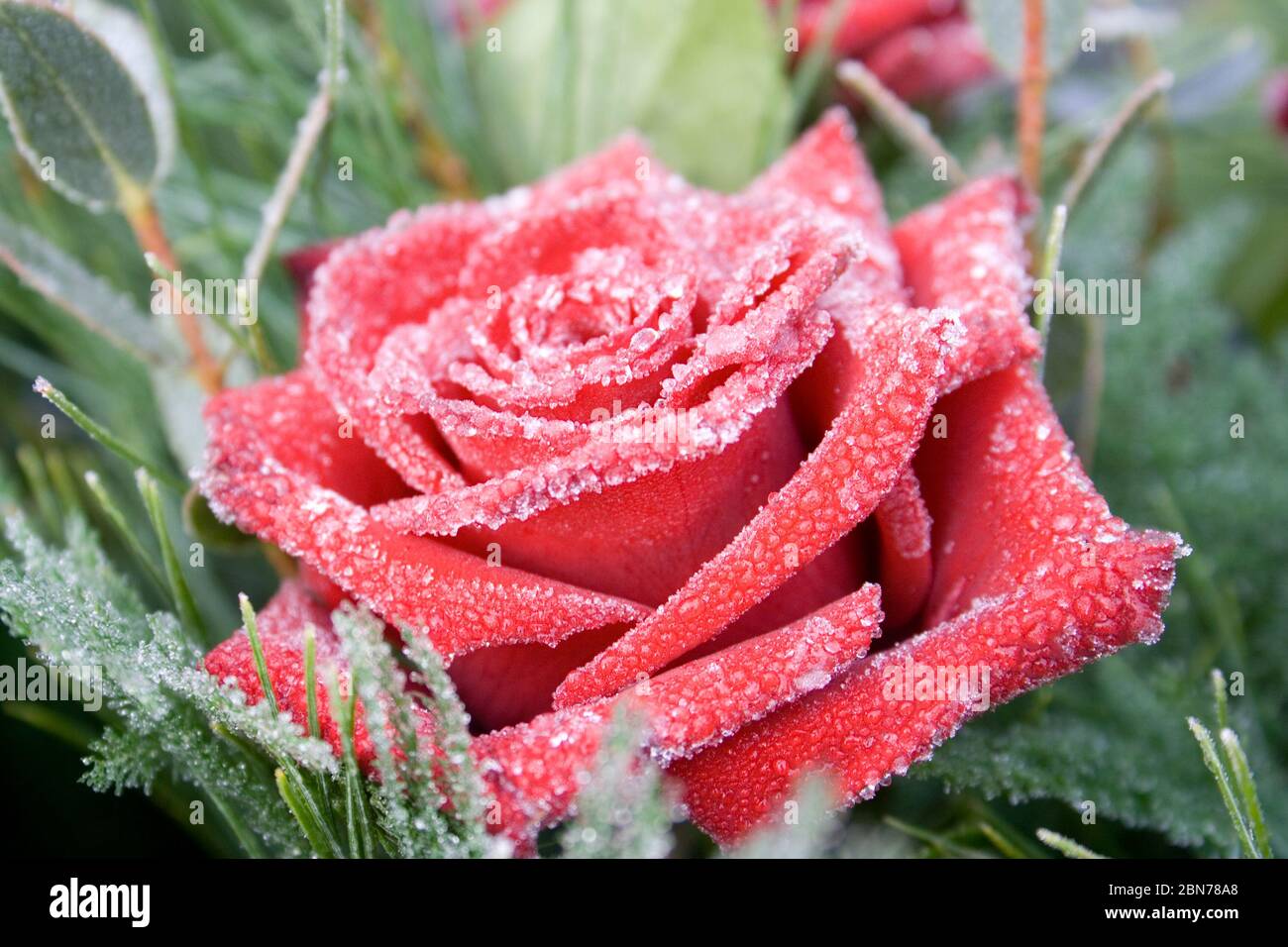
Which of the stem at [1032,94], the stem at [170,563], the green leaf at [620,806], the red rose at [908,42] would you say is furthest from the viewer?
the red rose at [908,42]

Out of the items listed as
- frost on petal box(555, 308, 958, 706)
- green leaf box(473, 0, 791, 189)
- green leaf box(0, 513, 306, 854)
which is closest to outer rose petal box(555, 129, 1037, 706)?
frost on petal box(555, 308, 958, 706)

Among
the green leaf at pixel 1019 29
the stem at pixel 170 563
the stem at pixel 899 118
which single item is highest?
the green leaf at pixel 1019 29

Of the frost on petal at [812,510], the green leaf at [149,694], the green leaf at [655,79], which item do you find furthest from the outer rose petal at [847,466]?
the green leaf at [655,79]

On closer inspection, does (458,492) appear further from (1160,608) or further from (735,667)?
(1160,608)

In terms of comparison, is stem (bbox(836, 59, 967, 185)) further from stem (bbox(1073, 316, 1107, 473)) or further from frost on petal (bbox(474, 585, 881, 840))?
frost on petal (bbox(474, 585, 881, 840))

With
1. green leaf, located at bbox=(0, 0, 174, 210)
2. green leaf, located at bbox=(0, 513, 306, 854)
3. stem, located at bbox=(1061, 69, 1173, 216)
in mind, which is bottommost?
green leaf, located at bbox=(0, 513, 306, 854)

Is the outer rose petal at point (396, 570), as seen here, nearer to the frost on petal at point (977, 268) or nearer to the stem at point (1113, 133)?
the frost on petal at point (977, 268)
